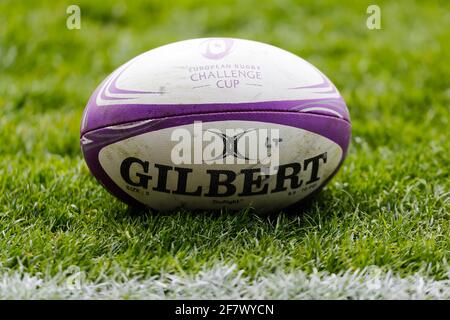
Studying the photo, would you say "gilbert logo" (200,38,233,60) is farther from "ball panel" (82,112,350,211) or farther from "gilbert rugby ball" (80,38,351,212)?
"ball panel" (82,112,350,211)

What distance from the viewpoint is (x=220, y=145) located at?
2.70 metres

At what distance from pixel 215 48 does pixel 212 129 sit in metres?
0.39

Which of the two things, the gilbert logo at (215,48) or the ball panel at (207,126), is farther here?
the gilbert logo at (215,48)

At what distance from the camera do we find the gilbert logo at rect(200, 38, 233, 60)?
2842 millimetres

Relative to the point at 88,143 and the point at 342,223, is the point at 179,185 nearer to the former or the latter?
the point at 88,143

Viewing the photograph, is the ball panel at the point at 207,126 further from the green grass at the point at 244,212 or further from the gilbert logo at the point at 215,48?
the gilbert logo at the point at 215,48

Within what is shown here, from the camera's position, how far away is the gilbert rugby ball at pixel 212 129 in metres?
2.71

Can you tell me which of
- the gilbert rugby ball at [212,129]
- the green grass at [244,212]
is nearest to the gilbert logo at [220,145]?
the gilbert rugby ball at [212,129]

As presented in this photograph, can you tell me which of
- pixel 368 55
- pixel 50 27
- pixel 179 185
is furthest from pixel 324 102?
pixel 50 27

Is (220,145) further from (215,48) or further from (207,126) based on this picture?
(215,48)

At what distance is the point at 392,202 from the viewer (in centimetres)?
312

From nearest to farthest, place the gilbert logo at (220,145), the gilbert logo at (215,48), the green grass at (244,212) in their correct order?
1. the green grass at (244,212)
2. the gilbert logo at (220,145)
3. the gilbert logo at (215,48)

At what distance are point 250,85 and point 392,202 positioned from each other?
2.92 ft

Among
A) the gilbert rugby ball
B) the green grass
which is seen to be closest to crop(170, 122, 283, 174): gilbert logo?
the gilbert rugby ball
